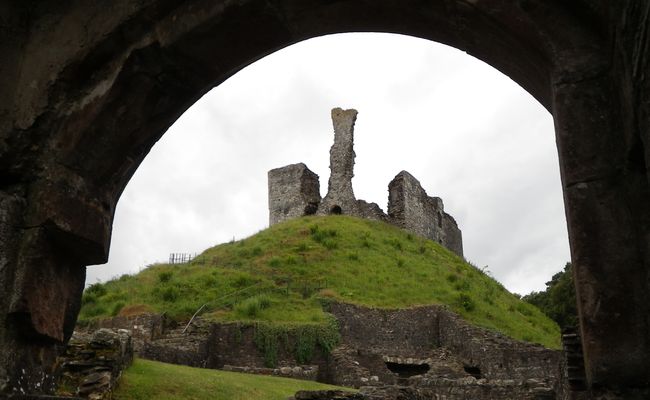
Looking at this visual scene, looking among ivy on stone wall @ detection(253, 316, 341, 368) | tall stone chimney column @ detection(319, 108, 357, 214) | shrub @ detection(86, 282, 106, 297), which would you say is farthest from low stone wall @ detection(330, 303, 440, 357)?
tall stone chimney column @ detection(319, 108, 357, 214)

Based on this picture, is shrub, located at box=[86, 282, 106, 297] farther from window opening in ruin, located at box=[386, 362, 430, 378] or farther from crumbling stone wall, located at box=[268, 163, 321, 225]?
crumbling stone wall, located at box=[268, 163, 321, 225]

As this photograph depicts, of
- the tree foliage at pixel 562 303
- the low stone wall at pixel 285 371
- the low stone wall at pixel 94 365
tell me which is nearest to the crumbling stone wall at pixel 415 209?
the tree foliage at pixel 562 303

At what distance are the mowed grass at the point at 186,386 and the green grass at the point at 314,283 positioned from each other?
27.8 ft

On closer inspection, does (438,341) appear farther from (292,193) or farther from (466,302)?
(292,193)

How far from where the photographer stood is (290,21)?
3791mm

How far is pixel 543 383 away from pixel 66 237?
15792 millimetres

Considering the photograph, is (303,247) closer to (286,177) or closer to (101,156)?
(286,177)

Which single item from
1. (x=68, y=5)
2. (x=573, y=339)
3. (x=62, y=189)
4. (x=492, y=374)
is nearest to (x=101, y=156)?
(x=62, y=189)

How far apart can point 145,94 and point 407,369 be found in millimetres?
19976

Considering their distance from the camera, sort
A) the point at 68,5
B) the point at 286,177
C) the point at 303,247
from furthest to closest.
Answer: the point at 286,177, the point at 303,247, the point at 68,5

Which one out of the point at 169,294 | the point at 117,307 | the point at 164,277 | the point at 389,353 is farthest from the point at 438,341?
the point at 117,307

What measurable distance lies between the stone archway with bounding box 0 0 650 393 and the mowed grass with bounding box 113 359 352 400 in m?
6.87

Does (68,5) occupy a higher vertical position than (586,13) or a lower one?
higher

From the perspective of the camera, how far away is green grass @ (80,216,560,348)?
2286 cm
